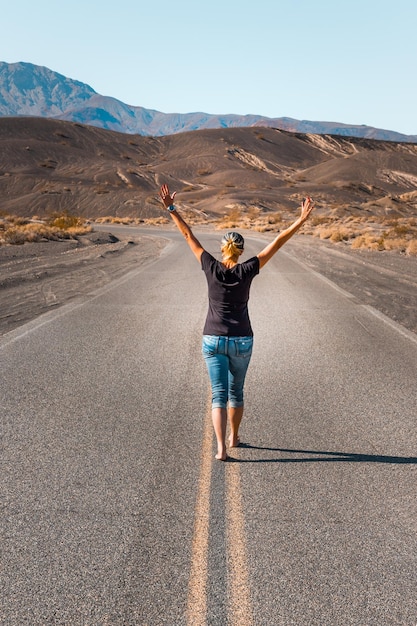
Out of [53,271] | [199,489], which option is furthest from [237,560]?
[53,271]

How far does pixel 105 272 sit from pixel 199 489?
1685cm

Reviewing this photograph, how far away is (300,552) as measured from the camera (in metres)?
3.96

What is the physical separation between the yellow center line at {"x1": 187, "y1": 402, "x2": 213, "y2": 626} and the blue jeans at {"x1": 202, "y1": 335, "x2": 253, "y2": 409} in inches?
23.0

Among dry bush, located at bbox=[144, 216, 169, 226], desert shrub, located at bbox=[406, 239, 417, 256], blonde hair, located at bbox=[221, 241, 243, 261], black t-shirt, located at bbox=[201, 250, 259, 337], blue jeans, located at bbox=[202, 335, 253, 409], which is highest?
blonde hair, located at bbox=[221, 241, 243, 261]

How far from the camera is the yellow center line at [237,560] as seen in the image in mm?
3355

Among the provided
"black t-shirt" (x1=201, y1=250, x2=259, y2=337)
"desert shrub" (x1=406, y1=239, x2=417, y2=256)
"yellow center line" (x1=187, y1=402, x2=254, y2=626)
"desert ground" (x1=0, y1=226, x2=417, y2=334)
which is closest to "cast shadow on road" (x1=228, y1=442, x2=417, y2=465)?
"yellow center line" (x1=187, y1=402, x2=254, y2=626)

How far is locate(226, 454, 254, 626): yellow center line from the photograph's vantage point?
11.0 ft

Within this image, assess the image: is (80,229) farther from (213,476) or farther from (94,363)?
(213,476)

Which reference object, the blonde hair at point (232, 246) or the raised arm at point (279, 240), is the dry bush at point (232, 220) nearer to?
the raised arm at point (279, 240)

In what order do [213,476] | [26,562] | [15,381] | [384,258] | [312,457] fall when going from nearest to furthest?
1. [26,562]
2. [213,476]
3. [312,457]
4. [15,381]
5. [384,258]

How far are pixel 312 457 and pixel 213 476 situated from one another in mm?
977

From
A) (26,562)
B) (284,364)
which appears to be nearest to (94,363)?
(284,364)

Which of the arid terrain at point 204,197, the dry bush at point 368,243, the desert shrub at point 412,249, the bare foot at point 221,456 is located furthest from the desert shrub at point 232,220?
the bare foot at point 221,456

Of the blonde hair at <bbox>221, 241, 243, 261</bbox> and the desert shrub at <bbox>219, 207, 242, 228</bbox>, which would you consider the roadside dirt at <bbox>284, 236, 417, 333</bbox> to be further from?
the desert shrub at <bbox>219, 207, 242, 228</bbox>
